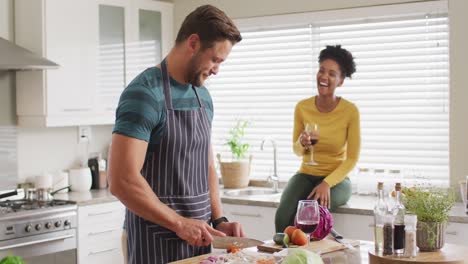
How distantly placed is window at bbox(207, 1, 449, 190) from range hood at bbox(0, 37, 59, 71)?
1.59 metres

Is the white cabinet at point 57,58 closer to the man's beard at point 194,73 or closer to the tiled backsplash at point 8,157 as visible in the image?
the tiled backsplash at point 8,157

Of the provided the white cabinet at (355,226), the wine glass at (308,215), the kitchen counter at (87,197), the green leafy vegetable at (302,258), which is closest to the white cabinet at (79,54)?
the kitchen counter at (87,197)

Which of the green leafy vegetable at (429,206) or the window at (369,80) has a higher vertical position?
the window at (369,80)

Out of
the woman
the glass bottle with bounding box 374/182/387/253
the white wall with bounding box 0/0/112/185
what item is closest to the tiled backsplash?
the white wall with bounding box 0/0/112/185

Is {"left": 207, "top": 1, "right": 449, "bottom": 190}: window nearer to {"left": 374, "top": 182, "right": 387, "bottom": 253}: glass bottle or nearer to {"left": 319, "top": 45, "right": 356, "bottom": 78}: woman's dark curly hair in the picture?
{"left": 319, "top": 45, "right": 356, "bottom": 78}: woman's dark curly hair

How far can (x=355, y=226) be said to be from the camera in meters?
4.39

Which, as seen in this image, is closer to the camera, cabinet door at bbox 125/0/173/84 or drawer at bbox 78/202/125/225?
drawer at bbox 78/202/125/225

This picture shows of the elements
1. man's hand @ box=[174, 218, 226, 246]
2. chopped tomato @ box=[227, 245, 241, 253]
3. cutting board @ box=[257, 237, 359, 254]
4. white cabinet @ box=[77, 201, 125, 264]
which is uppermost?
man's hand @ box=[174, 218, 226, 246]

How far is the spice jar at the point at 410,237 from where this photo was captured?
2688mm

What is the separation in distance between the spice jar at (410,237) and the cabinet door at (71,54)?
2.81 m

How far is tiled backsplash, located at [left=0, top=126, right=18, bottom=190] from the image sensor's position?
15.9 feet

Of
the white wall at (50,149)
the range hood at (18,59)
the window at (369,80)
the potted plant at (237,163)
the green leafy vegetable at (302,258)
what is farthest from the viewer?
the potted plant at (237,163)

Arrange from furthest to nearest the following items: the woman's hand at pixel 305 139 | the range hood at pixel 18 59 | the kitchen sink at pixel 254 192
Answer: the kitchen sink at pixel 254 192 → the range hood at pixel 18 59 → the woman's hand at pixel 305 139

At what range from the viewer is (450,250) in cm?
280
